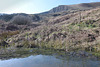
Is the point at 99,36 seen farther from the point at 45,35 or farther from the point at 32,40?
the point at 32,40

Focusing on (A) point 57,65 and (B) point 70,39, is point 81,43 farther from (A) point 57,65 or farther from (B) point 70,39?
(A) point 57,65

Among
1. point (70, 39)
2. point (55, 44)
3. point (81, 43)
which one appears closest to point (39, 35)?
point (55, 44)

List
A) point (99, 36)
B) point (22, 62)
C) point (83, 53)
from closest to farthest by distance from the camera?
point (22, 62), point (83, 53), point (99, 36)

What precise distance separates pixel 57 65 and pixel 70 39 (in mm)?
4591

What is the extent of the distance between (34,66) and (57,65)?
1257 mm

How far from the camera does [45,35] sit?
562 inches

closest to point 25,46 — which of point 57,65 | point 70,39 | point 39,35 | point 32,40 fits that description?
point 32,40

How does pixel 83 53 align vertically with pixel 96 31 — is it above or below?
below

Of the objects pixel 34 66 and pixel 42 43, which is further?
pixel 42 43

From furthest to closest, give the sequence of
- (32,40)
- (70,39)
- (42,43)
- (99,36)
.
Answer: (32,40)
(42,43)
(70,39)
(99,36)

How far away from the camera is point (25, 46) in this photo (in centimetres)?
1297

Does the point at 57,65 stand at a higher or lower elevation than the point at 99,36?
lower

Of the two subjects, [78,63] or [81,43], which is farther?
[81,43]

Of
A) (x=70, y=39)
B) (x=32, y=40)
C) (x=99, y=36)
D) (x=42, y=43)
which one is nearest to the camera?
(x=99, y=36)
